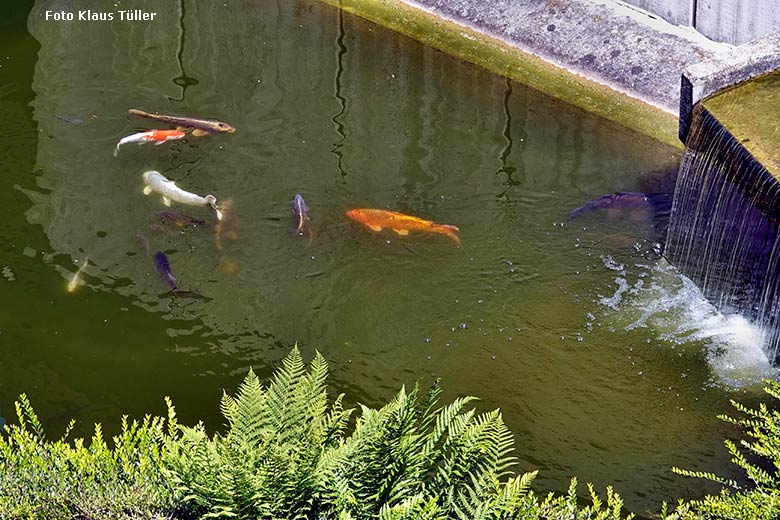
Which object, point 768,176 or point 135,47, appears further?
point 135,47

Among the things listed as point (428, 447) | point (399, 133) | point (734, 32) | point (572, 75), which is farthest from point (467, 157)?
point (428, 447)

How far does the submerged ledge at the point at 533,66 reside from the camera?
10414 mm

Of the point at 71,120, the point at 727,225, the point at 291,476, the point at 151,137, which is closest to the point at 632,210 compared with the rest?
the point at 727,225

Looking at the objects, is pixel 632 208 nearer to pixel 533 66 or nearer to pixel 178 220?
pixel 533 66

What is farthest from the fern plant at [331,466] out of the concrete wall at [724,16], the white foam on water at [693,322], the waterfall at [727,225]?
the concrete wall at [724,16]

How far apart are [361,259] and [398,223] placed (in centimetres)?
49

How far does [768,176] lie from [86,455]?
15.7 ft

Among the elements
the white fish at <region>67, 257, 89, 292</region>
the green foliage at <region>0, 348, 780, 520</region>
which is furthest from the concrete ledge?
the white fish at <region>67, 257, 89, 292</region>

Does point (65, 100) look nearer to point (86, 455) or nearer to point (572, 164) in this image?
point (572, 164)

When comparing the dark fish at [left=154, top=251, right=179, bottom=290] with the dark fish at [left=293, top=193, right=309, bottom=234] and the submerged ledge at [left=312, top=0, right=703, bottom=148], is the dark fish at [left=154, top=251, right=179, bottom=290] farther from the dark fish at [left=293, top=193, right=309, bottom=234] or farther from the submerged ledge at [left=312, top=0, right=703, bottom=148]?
the submerged ledge at [left=312, top=0, right=703, bottom=148]

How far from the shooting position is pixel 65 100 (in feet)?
36.1

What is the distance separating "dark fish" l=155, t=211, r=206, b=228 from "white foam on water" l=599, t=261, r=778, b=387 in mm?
3393

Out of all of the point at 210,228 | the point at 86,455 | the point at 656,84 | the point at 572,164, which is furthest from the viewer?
the point at 656,84

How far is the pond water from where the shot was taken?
7.41 meters
